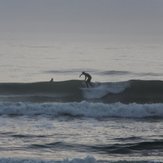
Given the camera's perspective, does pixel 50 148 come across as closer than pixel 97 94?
Yes

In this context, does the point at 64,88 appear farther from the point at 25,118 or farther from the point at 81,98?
the point at 25,118

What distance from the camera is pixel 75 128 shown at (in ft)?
73.5

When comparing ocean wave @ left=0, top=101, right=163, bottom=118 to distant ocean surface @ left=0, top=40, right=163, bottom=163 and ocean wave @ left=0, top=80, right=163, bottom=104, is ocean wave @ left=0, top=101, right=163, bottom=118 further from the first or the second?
ocean wave @ left=0, top=80, right=163, bottom=104

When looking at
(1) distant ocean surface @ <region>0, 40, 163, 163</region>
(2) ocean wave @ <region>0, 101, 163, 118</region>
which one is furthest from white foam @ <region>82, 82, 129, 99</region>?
(2) ocean wave @ <region>0, 101, 163, 118</region>

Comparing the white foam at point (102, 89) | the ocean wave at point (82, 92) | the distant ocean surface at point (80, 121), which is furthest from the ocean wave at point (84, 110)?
the white foam at point (102, 89)

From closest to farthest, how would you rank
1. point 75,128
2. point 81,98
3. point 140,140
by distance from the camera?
point 140,140 → point 75,128 → point 81,98

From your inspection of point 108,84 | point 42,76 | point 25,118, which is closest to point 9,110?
point 25,118

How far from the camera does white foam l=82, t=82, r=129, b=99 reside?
35.2 meters

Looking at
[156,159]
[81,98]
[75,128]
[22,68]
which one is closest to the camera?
[156,159]

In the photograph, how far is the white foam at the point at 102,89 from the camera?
35.2 meters

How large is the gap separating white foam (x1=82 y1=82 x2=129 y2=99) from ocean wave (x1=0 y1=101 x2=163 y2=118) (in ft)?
22.8

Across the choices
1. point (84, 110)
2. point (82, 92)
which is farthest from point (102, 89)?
point (84, 110)

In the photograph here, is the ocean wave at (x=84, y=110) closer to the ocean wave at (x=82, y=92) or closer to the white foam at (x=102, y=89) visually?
the ocean wave at (x=82, y=92)

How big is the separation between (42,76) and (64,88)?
1204 centimetres
